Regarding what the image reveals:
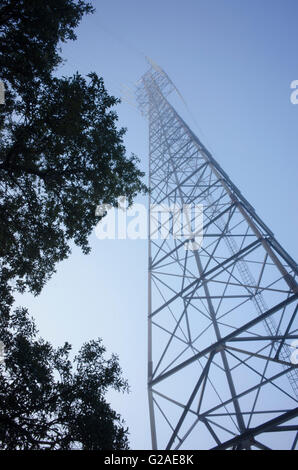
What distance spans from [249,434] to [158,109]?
14.9 meters

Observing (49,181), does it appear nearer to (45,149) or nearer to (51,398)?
(45,149)

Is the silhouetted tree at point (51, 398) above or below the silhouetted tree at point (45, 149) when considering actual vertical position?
below

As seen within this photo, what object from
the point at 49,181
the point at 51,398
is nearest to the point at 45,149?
the point at 49,181

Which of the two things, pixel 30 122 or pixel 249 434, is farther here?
pixel 30 122

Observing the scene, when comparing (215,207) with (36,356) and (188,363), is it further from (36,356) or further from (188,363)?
(36,356)

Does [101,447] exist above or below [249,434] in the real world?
above

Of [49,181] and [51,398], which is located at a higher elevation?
[49,181]

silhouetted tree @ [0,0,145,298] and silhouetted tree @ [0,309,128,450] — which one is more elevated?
silhouetted tree @ [0,0,145,298]

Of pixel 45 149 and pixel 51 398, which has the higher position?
pixel 45 149

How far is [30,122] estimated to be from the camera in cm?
488
